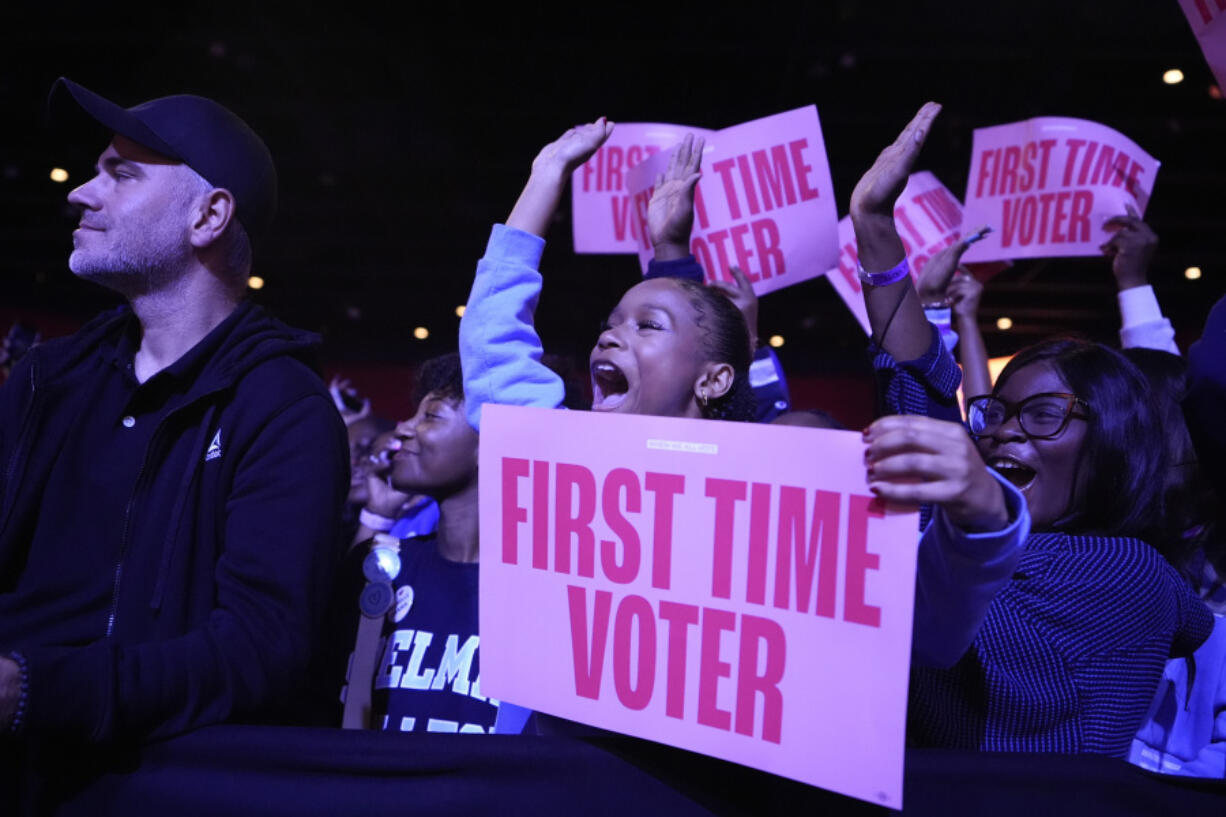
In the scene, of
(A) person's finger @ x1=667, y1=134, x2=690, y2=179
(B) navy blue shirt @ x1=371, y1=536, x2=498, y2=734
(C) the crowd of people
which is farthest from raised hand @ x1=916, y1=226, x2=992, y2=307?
Answer: (B) navy blue shirt @ x1=371, y1=536, x2=498, y2=734

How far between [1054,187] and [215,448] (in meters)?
2.89

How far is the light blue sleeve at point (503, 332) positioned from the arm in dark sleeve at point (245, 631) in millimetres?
247

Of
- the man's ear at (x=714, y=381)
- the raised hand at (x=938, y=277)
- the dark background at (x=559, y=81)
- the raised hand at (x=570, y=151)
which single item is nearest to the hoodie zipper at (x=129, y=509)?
the raised hand at (x=570, y=151)

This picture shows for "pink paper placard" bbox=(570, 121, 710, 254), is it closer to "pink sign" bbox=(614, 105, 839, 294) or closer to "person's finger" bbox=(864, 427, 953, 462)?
"pink sign" bbox=(614, 105, 839, 294)

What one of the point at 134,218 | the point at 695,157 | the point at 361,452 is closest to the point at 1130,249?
the point at 695,157

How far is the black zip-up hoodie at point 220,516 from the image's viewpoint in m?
1.21

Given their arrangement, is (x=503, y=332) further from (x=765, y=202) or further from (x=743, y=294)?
(x=765, y=202)

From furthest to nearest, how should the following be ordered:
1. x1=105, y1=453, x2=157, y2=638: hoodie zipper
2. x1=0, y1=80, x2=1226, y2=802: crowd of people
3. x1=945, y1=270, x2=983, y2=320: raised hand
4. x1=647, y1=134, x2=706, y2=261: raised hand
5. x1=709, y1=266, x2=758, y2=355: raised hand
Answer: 1. x1=945, y1=270, x2=983, y2=320: raised hand
2. x1=709, y1=266, x2=758, y2=355: raised hand
3. x1=647, y1=134, x2=706, y2=261: raised hand
4. x1=105, y1=453, x2=157, y2=638: hoodie zipper
5. x1=0, y1=80, x2=1226, y2=802: crowd of people

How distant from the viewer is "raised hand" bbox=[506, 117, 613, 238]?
156 centimetres

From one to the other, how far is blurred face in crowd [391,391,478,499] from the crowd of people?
415 mm

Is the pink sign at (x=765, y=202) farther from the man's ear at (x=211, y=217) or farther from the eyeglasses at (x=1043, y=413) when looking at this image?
the man's ear at (x=211, y=217)

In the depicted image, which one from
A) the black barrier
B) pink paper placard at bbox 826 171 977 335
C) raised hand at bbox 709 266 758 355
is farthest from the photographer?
pink paper placard at bbox 826 171 977 335

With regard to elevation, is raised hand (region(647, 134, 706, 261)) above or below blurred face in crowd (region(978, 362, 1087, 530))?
above

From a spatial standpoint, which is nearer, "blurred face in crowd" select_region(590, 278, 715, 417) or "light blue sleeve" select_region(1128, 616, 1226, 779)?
"light blue sleeve" select_region(1128, 616, 1226, 779)
